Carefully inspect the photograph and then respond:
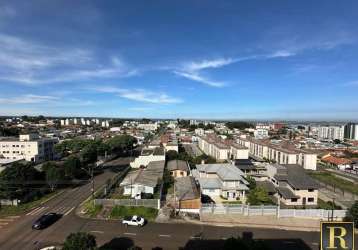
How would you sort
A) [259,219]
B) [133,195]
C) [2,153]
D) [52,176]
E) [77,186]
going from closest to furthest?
[259,219] → [133,195] → [52,176] → [77,186] → [2,153]

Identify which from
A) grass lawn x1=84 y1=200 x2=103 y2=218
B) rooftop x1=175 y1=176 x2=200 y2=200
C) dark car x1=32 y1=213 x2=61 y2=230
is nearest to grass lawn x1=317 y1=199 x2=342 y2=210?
rooftop x1=175 y1=176 x2=200 y2=200

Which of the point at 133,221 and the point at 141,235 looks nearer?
the point at 141,235

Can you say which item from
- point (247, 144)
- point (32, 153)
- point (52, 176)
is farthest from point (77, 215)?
point (247, 144)

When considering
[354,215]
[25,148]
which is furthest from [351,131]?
[25,148]

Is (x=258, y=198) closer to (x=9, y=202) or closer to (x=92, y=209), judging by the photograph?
(x=92, y=209)

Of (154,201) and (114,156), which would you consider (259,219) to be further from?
(114,156)
